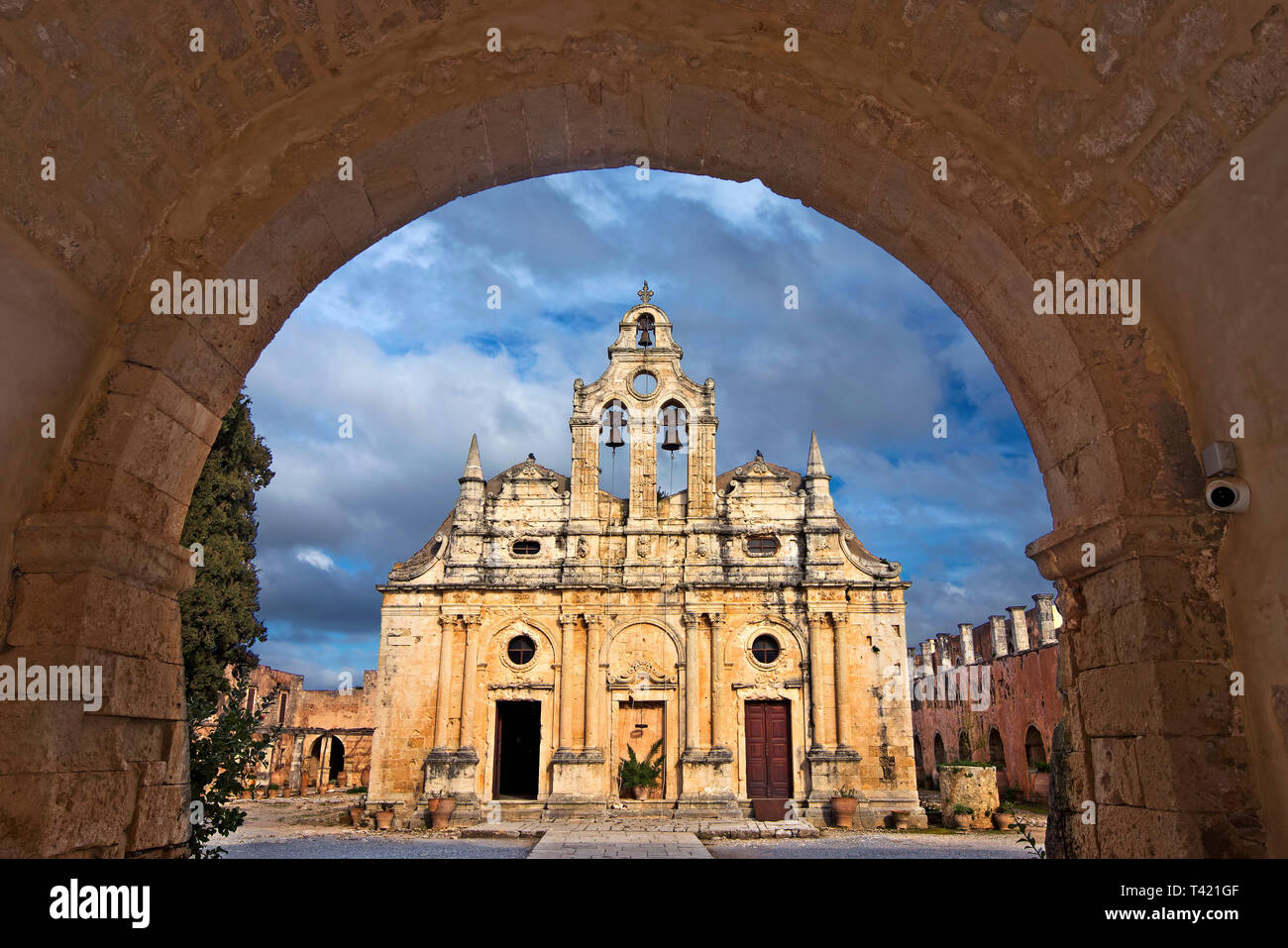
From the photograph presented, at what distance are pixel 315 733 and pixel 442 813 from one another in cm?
1565

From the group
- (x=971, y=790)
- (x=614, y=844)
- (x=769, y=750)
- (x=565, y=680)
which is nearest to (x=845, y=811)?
(x=769, y=750)

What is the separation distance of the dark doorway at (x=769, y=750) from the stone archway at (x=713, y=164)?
19.1 m

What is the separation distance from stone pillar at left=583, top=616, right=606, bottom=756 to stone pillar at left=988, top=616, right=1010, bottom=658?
18991mm

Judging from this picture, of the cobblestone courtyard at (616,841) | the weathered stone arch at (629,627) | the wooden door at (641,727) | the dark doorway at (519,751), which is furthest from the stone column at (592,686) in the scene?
the dark doorway at (519,751)

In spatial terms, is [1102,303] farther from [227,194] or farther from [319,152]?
[227,194]

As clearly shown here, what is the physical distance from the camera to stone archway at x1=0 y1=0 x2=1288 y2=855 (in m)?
3.01

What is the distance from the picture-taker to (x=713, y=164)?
416 cm

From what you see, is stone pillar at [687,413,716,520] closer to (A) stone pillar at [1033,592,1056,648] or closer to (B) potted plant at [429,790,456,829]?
(B) potted plant at [429,790,456,829]

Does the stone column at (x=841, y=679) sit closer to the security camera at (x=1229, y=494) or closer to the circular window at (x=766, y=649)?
the circular window at (x=766, y=649)

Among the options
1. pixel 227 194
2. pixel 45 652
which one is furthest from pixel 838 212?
pixel 45 652

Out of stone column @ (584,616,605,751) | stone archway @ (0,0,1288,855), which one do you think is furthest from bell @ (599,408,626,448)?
stone archway @ (0,0,1288,855)

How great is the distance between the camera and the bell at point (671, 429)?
969 inches

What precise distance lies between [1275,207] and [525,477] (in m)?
23.0

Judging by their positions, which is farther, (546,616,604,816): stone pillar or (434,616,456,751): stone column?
(434,616,456,751): stone column
